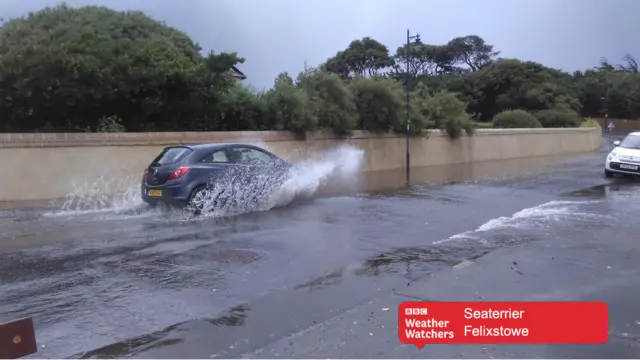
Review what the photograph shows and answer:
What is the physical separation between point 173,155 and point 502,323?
27.2 feet

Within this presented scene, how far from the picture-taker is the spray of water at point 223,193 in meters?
11.7

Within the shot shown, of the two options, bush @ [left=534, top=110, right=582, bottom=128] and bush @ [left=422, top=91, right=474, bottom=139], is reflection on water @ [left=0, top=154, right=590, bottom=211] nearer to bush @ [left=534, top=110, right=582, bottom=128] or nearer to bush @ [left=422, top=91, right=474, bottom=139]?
bush @ [left=422, top=91, right=474, bottom=139]

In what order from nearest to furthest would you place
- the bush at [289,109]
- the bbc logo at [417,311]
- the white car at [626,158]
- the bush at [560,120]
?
the bbc logo at [417,311], the white car at [626,158], the bush at [289,109], the bush at [560,120]

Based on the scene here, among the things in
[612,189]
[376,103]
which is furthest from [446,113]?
[612,189]

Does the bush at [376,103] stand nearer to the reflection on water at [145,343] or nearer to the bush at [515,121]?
the bush at [515,121]

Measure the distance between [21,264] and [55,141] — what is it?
25.8 ft

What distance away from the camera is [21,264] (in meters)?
7.84

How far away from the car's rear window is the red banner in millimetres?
7218

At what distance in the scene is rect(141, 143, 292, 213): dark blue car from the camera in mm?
11352

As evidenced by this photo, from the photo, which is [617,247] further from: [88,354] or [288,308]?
[88,354]

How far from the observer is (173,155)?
11.8 meters

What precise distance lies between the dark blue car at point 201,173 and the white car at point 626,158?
11388 mm

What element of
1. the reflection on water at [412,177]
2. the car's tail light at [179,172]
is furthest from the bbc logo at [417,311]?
the reflection on water at [412,177]

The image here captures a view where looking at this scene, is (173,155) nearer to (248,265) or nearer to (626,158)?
(248,265)
